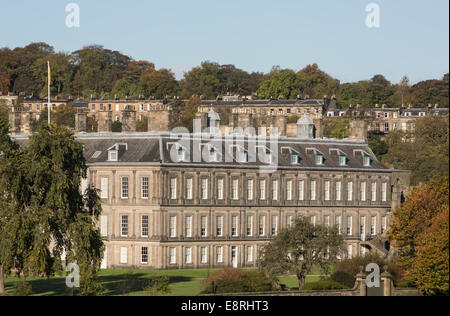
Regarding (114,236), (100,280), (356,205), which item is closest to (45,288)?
(100,280)

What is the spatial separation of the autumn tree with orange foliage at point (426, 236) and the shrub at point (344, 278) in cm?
419

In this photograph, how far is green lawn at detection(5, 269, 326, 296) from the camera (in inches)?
3632

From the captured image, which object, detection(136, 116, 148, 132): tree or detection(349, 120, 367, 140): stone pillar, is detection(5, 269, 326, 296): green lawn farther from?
detection(136, 116, 148, 132): tree

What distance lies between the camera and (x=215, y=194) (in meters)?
119

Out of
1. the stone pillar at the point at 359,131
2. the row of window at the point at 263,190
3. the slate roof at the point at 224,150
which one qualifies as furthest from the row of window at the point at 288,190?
the stone pillar at the point at 359,131

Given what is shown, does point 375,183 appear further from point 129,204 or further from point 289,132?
point 129,204

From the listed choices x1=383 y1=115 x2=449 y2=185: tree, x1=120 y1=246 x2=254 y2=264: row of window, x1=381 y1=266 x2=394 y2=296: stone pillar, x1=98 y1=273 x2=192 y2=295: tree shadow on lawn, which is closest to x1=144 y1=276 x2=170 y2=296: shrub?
x1=98 y1=273 x2=192 y2=295: tree shadow on lawn

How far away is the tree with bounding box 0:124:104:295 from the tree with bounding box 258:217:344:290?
45.9ft

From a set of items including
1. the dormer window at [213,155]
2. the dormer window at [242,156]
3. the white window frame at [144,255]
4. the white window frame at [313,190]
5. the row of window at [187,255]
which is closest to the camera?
the white window frame at [144,255]

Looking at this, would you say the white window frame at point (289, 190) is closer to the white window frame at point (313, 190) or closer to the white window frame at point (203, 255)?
the white window frame at point (313, 190)

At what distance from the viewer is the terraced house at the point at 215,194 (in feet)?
379

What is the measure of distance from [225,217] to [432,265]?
32.2 meters

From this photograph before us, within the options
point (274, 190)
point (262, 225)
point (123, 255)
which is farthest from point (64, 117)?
point (123, 255)

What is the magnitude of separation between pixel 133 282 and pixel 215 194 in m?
21.4
